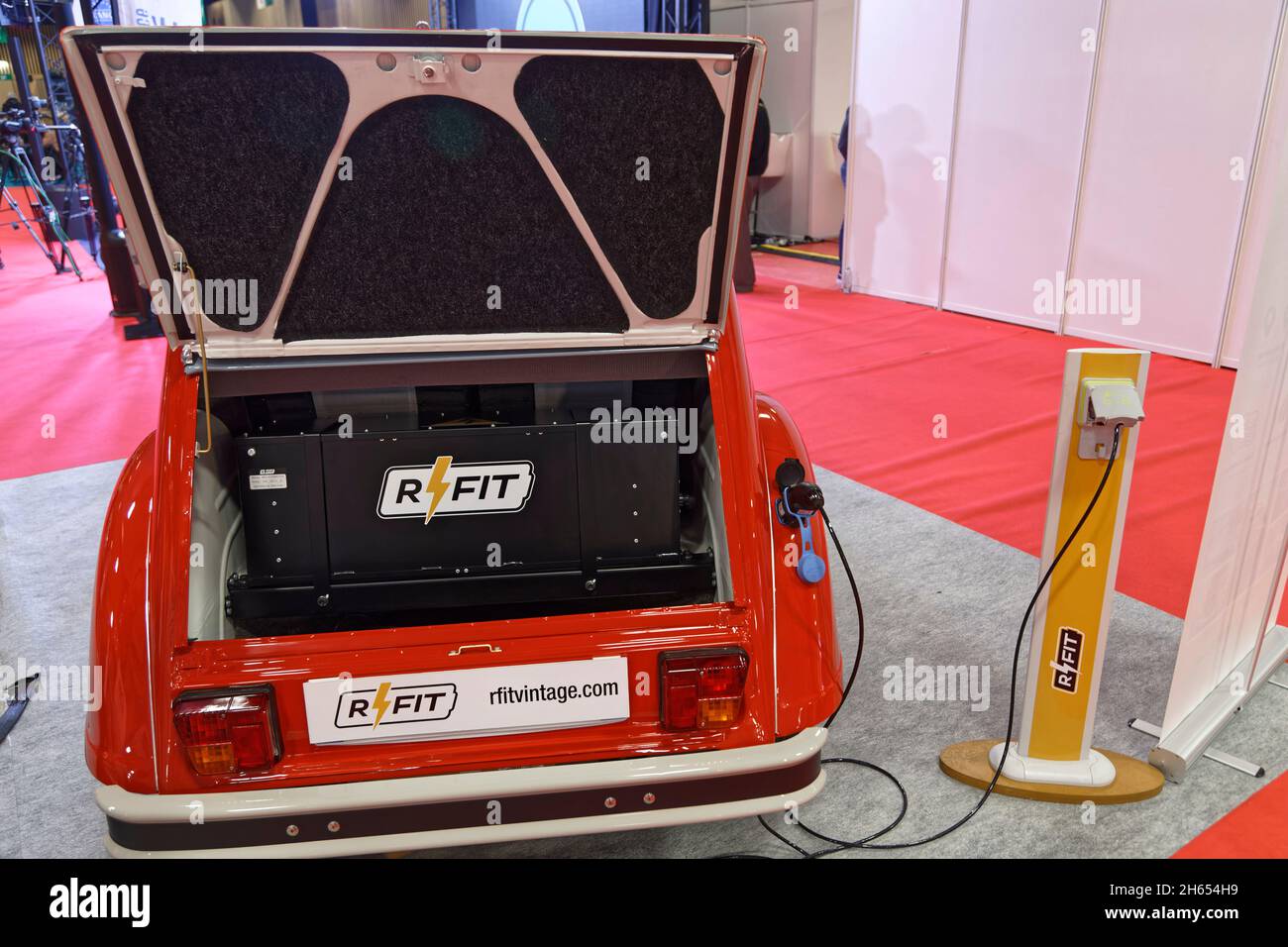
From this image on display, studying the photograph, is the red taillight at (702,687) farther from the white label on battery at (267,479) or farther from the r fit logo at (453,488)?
the white label on battery at (267,479)

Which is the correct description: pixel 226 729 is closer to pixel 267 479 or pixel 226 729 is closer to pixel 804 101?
pixel 267 479

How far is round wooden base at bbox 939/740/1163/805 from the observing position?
2.00 metres

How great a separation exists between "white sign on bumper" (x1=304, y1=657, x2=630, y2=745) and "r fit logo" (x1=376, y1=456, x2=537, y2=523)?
1.33 feet

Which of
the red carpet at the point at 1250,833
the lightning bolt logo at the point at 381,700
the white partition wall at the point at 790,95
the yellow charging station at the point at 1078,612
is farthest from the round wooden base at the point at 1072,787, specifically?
the white partition wall at the point at 790,95

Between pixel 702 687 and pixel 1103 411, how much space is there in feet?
3.09

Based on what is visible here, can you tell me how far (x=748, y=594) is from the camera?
65.9 inches

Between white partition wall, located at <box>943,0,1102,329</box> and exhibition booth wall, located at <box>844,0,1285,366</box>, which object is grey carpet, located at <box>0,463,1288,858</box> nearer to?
exhibition booth wall, located at <box>844,0,1285,366</box>

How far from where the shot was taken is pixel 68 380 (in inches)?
215

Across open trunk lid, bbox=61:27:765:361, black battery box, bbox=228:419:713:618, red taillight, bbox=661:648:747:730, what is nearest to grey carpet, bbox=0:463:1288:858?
red taillight, bbox=661:648:747:730

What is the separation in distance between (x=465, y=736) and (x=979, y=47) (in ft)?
20.5

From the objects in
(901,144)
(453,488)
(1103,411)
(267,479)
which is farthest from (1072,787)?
(901,144)

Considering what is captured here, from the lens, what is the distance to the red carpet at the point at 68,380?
4.41m
